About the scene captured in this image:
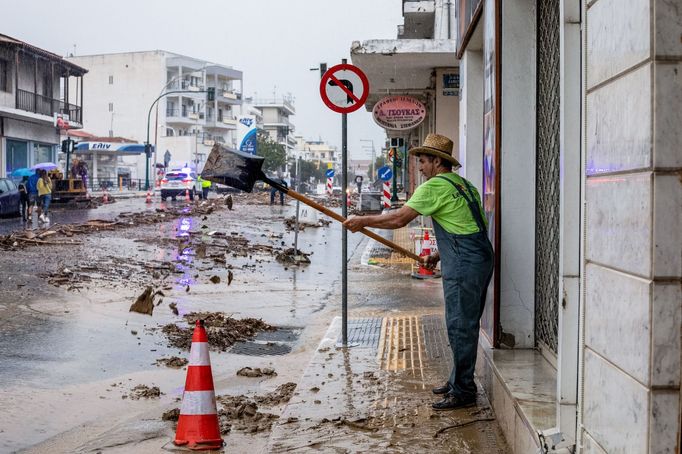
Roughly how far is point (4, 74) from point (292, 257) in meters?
32.6

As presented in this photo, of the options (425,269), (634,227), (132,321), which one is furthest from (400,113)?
(634,227)

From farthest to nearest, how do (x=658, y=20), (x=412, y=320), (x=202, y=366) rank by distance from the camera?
(x=412, y=320), (x=202, y=366), (x=658, y=20)

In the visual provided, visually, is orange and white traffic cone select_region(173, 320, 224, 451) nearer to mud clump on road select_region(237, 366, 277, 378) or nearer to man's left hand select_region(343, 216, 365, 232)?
man's left hand select_region(343, 216, 365, 232)

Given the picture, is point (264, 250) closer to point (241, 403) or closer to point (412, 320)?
point (412, 320)

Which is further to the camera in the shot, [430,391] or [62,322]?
[62,322]

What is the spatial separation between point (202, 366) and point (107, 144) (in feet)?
240

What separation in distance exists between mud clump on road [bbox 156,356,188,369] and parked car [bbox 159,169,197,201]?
121ft

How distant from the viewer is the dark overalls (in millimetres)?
5484

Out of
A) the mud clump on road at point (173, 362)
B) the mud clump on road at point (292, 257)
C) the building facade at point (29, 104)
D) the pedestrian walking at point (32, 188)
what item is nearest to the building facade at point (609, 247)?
the mud clump on road at point (173, 362)

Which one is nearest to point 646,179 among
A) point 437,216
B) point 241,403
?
point 437,216

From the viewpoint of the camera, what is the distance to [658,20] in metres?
2.64

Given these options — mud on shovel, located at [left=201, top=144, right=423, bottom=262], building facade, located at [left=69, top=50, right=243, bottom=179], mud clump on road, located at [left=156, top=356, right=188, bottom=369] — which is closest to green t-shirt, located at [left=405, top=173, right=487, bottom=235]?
mud on shovel, located at [left=201, top=144, right=423, bottom=262]

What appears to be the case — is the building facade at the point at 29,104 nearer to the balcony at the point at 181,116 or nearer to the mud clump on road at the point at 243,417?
the mud clump on road at the point at 243,417

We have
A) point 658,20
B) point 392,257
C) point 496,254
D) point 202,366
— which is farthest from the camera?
point 392,257
